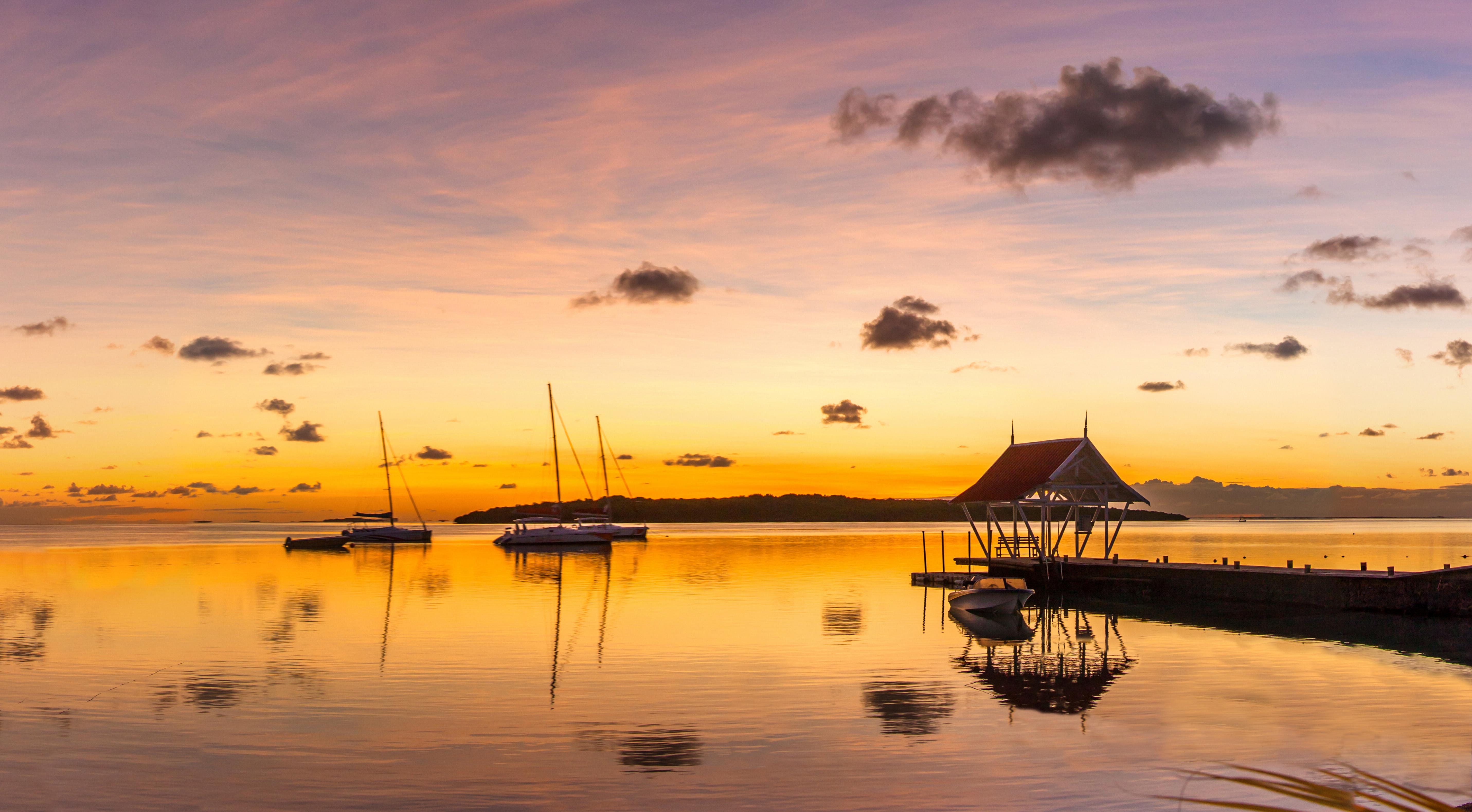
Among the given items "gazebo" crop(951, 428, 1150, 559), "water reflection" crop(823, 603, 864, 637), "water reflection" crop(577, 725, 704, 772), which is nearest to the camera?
"water reflection" crop(577, 725, 704, 772)

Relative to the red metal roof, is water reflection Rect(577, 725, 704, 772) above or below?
below

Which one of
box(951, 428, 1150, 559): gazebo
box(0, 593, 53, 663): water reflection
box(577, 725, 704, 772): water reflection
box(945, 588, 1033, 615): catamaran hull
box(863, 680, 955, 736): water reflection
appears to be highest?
box(951, 428, 1150, 559): gazebo

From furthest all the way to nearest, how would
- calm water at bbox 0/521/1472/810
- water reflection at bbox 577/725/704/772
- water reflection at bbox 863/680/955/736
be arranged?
water reflection at bbox 863/680/955/736 < water reflection at bbox 577/725/704/772 < calm water at bbox 0/521/1472/810

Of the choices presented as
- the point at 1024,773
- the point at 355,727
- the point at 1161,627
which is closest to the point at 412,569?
the point at 1161,627

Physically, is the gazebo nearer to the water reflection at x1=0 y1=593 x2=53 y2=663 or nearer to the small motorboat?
the small motorboat

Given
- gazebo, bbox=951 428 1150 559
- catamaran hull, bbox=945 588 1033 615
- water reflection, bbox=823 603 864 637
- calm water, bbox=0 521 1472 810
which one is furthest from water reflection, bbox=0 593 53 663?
gazebo, bbox=951 428 1150 559

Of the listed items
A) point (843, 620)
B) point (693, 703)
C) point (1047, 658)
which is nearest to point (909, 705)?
point (693, 703)

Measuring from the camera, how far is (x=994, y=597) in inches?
1868

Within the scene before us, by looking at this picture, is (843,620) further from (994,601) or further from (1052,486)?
(1052,486)

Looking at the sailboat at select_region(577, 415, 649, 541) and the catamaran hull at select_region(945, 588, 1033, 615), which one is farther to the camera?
the sailboat at select_region(577, 415, 649, 541)

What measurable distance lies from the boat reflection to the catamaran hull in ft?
1.37

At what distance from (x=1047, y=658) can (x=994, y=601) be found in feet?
36.8

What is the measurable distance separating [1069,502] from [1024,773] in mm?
43369

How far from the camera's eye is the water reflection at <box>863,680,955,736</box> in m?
24.1
